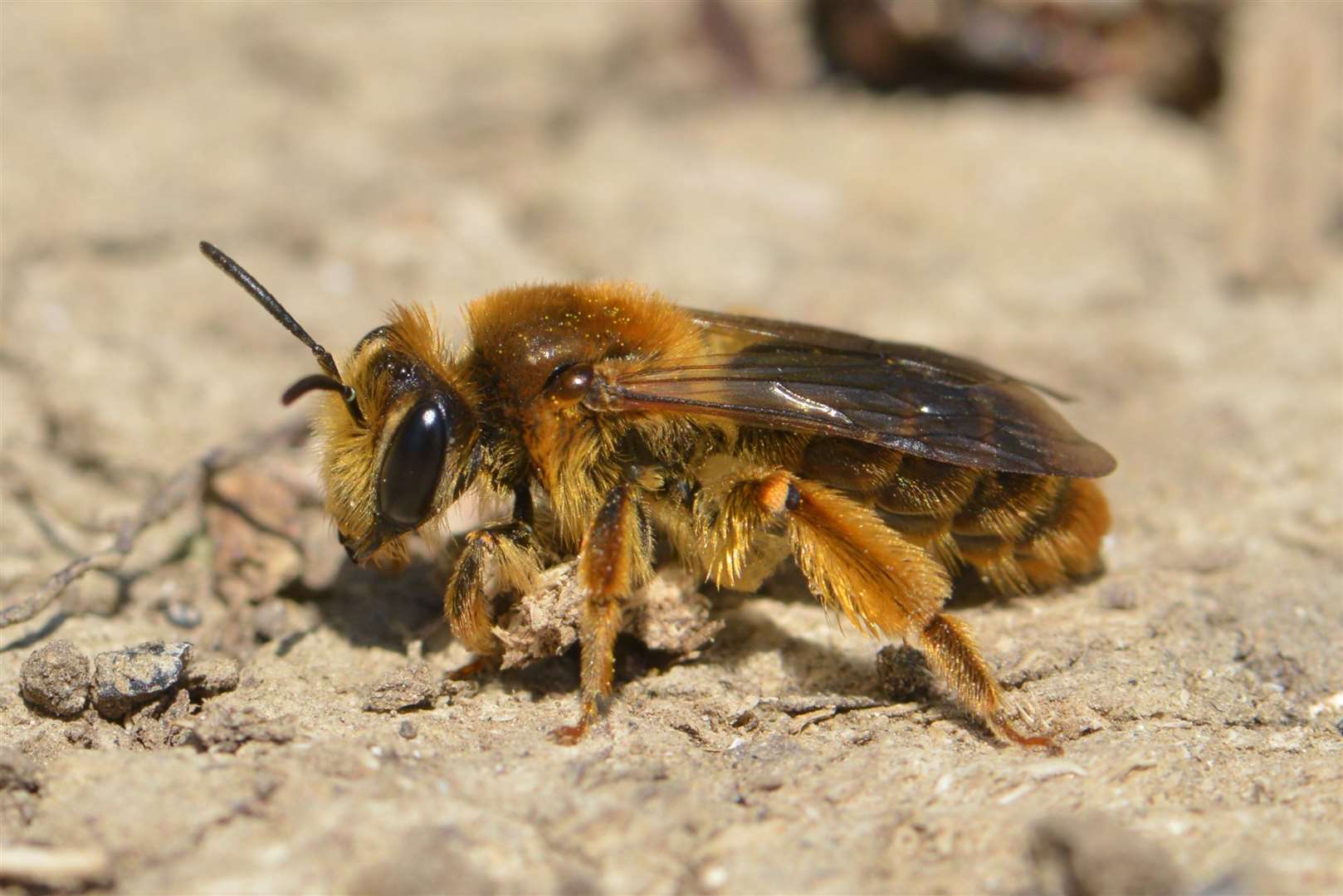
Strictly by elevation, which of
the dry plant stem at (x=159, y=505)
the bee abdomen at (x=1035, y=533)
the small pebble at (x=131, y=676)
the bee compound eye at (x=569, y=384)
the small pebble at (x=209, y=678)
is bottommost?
the bee abdomen at (x=1035, y=533)

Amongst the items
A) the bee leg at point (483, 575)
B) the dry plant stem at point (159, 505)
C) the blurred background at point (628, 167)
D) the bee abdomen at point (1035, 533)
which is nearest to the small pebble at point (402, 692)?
the bee leg at point (483, 575)

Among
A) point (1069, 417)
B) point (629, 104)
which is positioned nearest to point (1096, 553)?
point (1069, 417)

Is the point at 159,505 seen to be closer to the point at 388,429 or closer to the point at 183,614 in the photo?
the point at 183,614

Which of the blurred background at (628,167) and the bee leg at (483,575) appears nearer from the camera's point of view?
the bee leg at (483,575)

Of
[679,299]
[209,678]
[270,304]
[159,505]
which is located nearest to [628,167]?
[679,299]

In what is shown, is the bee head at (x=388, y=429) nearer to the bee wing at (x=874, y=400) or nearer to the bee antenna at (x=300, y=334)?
the bee antenna at (x=300, y=334)
